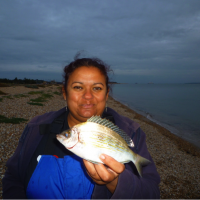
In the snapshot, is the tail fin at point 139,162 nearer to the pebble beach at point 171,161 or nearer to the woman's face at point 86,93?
the woman's face at point 86,93

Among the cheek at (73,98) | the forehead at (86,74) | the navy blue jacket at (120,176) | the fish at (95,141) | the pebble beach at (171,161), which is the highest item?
the forehead at (86,74)

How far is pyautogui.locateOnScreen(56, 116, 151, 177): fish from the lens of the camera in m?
1.86

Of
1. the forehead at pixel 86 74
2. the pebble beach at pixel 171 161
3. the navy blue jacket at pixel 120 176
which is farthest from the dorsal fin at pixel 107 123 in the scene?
the pebble beach at pixel 171 161

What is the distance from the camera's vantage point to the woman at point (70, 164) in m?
2.14

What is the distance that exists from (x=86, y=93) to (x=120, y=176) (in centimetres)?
145

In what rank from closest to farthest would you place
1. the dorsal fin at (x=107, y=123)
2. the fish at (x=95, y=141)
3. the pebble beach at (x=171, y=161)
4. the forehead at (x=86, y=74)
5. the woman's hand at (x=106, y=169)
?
the woman's hand at (x=106, y=169) < the fish at (x=95, y=141) < the dorsal fin at (x=107, y=123) < the forehead at (x=86, y=74) < the pebble beach at (x=171, y=161)

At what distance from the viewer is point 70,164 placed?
7.75 ft

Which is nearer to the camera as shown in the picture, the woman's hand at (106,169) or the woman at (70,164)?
the woman's hand at (106,169)

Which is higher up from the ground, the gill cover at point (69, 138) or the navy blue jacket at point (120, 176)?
the gill cover at point (69, 138)

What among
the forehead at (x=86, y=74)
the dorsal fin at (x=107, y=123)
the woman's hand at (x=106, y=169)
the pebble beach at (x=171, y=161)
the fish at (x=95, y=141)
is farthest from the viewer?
the pebble beach at (x=171, y=161)

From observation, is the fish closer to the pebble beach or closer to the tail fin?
the tail fin

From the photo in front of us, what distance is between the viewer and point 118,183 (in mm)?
1853

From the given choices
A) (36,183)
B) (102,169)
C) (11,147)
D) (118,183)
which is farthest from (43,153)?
(11,147)

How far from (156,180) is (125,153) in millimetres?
887
